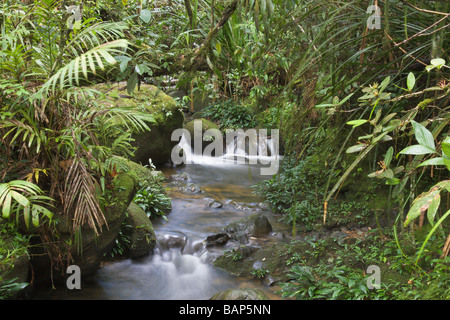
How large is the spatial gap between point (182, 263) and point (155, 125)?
3508mm

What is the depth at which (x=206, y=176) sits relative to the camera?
7359 millimetres

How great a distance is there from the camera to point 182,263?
4.16 m

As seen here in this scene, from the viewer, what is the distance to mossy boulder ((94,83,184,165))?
6.90m

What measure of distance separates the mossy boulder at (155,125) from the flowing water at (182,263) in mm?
1263

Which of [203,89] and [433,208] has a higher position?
[203,89]

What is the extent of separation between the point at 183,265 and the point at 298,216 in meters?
1.51

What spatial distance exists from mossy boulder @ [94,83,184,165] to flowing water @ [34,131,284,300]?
4.14 ft

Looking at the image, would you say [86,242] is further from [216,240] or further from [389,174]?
[389,174]

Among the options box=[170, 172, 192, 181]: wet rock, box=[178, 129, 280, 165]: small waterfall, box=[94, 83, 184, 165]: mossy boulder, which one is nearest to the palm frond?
box=[94, 83, 184, 165]: mossy boulder

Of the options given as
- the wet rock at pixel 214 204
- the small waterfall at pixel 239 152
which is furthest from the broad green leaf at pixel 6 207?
the small waterfall at pixel 239 152

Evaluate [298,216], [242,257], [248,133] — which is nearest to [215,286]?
[242,257]

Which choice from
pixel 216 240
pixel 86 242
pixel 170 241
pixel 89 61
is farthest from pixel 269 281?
pixel 89 61

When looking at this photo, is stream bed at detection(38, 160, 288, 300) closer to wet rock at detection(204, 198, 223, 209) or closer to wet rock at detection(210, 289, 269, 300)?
wet rock at detection(204, 198, 223, 209)

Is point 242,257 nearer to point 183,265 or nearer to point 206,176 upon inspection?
point 183,265
